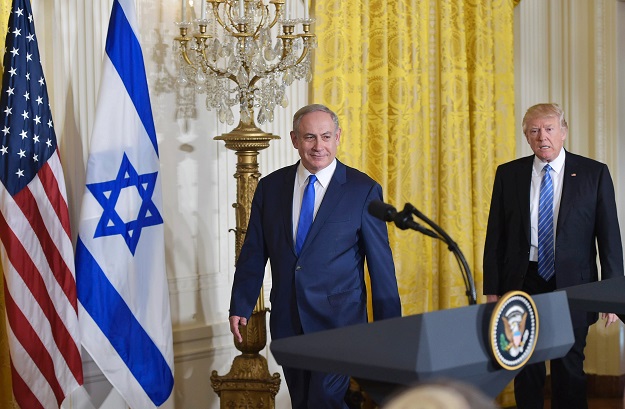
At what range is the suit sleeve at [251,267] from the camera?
434cm

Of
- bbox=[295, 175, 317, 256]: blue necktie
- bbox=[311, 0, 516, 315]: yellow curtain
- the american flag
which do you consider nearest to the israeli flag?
the american flag

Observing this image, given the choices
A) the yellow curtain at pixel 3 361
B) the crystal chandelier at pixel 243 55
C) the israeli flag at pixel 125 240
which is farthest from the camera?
the crystal chandelier at pixel 243 55

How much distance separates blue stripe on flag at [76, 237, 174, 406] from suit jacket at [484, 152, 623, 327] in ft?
5.63

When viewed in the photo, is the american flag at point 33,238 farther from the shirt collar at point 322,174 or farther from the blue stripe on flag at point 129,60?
the shirt collar at point 322,174

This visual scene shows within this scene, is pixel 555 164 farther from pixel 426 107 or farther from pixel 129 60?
pixel 129 60

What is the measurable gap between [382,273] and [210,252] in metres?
1.53

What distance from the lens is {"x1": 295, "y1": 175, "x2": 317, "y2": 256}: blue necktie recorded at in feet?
13.8

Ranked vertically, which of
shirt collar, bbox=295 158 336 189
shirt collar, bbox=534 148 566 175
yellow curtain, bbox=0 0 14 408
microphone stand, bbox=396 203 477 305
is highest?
shirt collar, bbox=534 148 566 175

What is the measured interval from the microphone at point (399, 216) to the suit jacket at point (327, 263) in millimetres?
1455

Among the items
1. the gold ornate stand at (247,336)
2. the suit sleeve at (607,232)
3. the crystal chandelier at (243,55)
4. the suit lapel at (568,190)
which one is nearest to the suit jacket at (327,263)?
the gold ornate stand at (247,336)

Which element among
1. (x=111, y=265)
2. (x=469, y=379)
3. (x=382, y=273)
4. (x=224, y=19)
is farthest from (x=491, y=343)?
(x=224, y=19)

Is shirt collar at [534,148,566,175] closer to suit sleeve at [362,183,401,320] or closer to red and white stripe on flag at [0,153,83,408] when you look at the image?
suit sleeve at [362,183,401,320]

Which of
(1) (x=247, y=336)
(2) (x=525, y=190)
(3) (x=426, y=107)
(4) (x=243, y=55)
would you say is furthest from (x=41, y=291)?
(3) (x=426, y=107)

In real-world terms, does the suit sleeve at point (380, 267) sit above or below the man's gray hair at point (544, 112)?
below
